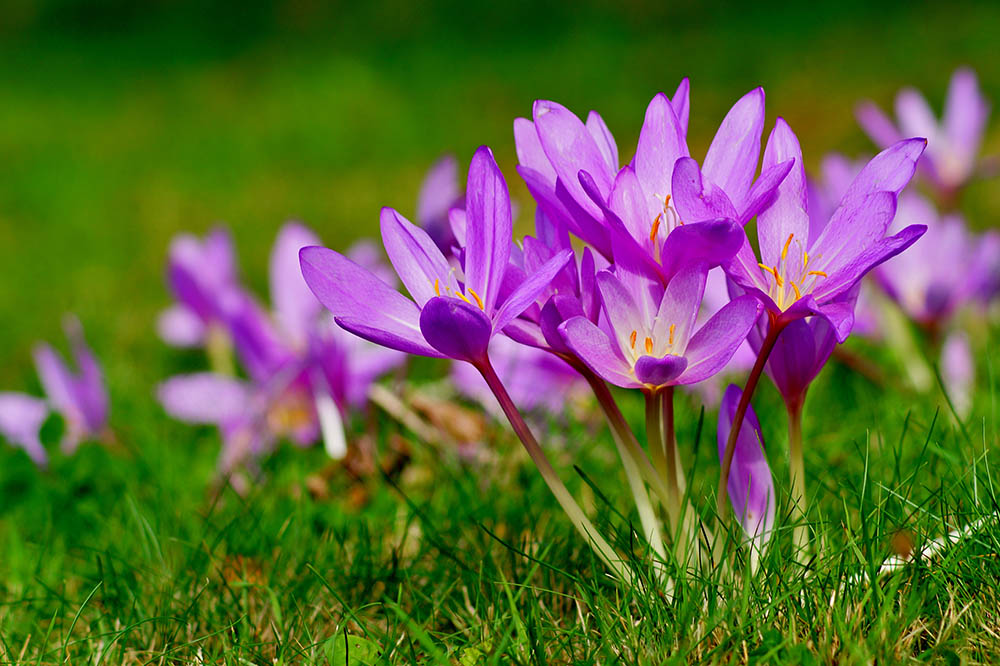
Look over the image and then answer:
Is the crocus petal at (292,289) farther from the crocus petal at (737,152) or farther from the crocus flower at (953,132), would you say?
the crocus flower at (953,132)

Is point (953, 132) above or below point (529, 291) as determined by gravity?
above

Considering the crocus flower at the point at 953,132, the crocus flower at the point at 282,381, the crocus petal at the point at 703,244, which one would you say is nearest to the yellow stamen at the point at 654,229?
the crocus petal at the point at 703,244

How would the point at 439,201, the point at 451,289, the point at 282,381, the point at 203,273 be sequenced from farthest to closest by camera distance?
the point at 203,273, the point at 282,381, the point at 439,201, the point at 451,289

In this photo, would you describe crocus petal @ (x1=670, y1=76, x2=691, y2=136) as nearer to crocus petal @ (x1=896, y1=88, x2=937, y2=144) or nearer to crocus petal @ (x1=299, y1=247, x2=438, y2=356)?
crocus petal @ (x1=299, y1=247, x2=438, y2=356)

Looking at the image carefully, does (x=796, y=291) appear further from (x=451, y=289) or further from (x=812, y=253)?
(x=451, y=289)

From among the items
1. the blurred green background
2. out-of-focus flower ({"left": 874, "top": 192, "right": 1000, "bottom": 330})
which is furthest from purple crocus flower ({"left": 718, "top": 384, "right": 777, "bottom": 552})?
the blurred green background

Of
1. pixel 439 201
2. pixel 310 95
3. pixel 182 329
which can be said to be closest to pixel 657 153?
pixel 439 201

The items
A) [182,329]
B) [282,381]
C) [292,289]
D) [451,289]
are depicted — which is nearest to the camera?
[451,289]
